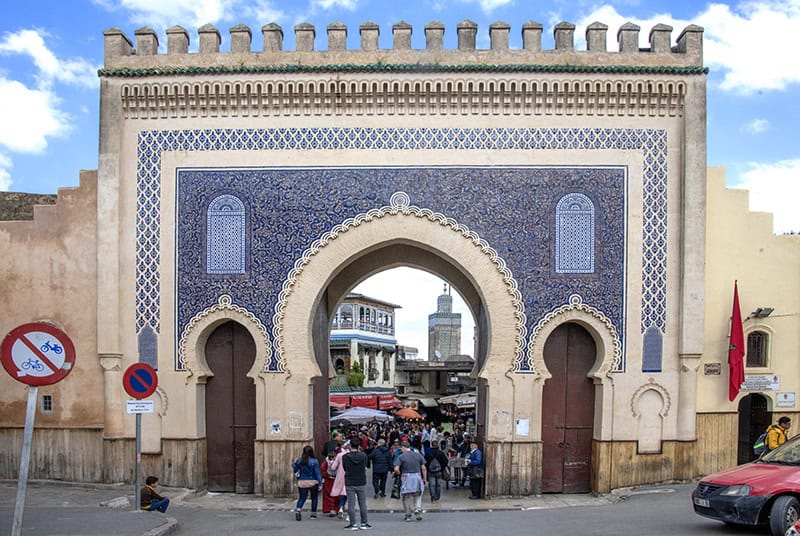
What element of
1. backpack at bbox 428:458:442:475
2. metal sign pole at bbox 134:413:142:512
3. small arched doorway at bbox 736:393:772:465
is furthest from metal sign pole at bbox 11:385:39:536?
small arched doorway at bbox 736:393:772:465

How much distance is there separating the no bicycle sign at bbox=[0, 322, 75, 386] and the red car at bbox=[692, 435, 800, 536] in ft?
21.6

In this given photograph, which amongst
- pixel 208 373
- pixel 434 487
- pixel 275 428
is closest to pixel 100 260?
pixel 208 373

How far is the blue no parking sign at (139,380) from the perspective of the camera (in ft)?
31.0

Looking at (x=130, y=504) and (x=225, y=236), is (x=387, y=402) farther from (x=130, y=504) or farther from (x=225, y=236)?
(x=130, y=504)

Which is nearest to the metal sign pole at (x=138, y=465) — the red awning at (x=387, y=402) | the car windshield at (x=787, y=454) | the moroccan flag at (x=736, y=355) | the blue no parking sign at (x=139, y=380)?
the blue no parking sign at (x=139, y=380)

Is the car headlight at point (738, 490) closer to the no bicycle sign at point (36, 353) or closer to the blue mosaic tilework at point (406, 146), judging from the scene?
the blue mosaic tilework at point (406, 146)

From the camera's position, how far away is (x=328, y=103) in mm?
13445

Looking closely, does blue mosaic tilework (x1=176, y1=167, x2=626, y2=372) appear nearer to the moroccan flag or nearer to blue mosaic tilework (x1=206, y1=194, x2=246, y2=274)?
blue mosaic tilework (x1=206, y1=194, x2=246, y2=274)

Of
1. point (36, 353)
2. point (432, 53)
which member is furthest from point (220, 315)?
point (36, 353)

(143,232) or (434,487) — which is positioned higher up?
(143,232)

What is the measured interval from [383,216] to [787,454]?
6965mm

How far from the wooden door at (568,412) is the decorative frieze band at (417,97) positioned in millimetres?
3735

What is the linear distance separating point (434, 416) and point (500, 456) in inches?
975

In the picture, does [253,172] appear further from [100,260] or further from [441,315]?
[441,315]
